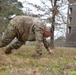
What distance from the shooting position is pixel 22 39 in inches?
364

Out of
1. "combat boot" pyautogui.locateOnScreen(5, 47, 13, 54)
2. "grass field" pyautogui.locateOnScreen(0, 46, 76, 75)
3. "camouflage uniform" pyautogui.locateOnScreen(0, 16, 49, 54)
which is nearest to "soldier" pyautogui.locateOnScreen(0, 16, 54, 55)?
"camouflage uniform" pyautogui.locateOnScreen(0, 16, 49, 54)

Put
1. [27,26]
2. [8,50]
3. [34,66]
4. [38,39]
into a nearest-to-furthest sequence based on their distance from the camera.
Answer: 1. [34,66]
2. [38,39]
3. [27,26]
4. [8,50]

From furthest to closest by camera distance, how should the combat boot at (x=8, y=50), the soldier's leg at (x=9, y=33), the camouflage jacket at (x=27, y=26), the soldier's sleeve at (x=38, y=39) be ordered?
the combat boot at (x=8, y=50) < the soldier's leg at (x=9, y=33) < the camouflage jacket at (x=27, y=26) < the soldier's sleeve at (x=38, y=39)

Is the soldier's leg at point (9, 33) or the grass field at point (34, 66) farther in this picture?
the soldier's leg at point (9, 33)

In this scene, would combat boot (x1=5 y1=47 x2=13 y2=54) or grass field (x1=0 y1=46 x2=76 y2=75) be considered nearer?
grass field (x1=0 y1=46 x2=76 y2=75)

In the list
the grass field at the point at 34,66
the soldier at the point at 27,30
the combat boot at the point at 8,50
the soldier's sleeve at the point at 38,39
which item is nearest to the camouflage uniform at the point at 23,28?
the soldier at the point at 27,30

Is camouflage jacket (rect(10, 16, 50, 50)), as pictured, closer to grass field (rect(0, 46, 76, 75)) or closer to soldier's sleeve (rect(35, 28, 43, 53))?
soldier's sleeve (rect(35, 28, 43, 53))

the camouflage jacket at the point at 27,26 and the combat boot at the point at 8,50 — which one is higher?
the camouflage jacket at the point at 27,26

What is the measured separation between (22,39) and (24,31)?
1.86 feet

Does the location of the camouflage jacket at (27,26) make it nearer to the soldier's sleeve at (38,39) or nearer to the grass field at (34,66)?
the soldier's sleeve at (38,39)

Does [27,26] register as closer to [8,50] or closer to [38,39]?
[38,39]

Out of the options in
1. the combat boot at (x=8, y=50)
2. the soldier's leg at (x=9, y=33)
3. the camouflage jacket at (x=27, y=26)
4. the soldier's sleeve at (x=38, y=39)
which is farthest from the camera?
the combat boot at (x=8, y=50)

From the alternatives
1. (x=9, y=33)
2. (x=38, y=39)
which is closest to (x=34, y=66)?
(x=38, y=39)

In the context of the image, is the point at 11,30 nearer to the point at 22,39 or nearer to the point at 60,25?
the point at 22,39
